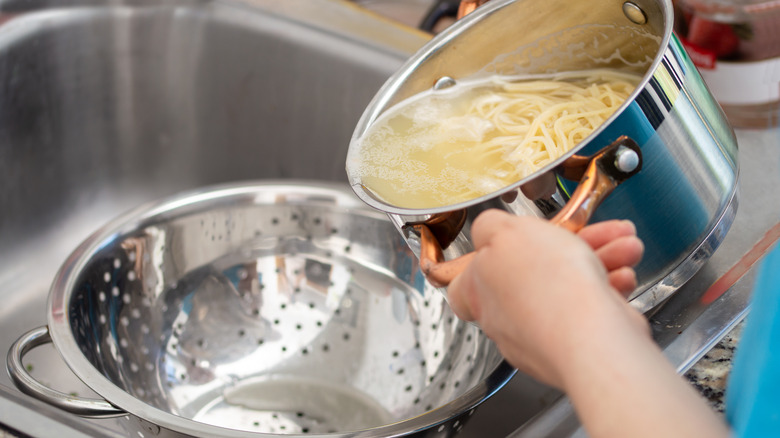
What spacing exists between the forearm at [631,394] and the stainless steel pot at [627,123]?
0.13 meters

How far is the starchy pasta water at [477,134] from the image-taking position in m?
0.53

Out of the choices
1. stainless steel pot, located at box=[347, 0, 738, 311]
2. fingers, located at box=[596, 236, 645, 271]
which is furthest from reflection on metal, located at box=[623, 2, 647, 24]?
fingers, located at box=[596, 236, 645, 271]

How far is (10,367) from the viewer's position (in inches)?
22.0

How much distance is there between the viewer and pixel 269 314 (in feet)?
A: 2.60

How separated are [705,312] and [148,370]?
1.63 ft

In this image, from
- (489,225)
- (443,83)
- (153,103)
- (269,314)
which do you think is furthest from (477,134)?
(153,103)

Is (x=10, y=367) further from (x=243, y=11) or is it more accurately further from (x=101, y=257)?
(x=243, y=11)

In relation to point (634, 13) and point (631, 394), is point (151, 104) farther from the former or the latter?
point (631, 394)

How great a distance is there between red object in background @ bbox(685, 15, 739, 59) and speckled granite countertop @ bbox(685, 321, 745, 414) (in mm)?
373

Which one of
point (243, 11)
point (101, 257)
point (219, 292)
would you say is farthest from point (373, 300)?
point (243, 11)

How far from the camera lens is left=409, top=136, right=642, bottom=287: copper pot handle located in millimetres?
→ 416

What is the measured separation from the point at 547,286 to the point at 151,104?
0.87m

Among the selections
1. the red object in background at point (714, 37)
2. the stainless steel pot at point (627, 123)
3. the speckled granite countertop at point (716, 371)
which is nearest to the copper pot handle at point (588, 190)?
the stainless steel pot at point (627, 123)

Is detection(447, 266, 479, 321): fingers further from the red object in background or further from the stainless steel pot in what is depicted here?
the red object in background
